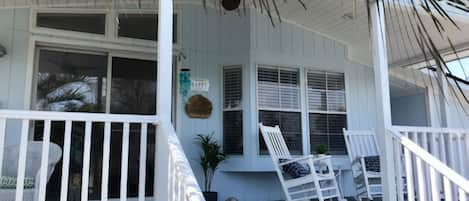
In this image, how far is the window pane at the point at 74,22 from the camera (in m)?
4.60

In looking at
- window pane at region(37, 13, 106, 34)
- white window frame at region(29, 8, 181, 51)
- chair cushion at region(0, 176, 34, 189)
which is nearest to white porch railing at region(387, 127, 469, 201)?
chair cushion at region(0, 176, 34, 189)

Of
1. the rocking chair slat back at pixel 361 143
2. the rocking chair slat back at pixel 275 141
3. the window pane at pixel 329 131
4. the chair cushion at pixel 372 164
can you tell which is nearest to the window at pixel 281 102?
the window pane at pixel 329 131

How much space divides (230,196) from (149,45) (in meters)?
2.15

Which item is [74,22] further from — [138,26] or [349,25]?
[349,25]

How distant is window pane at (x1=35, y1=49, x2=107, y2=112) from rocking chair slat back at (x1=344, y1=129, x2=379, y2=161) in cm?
310

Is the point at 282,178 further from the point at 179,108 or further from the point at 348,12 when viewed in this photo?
the point at 348,12

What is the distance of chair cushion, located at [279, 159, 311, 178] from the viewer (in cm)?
449

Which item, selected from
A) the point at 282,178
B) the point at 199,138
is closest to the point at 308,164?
the point at 282,178

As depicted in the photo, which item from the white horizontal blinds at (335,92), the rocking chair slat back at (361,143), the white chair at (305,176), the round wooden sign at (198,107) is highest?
the white horizontal blinds at (335,92)

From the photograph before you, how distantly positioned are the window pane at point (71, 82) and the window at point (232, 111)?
154 cm

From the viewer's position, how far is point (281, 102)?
18.1 feet

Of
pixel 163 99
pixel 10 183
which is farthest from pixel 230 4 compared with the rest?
pixel 10 183

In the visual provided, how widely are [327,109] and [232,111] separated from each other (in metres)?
1.41

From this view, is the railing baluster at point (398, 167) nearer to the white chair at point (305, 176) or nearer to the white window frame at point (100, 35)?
the white chair at point (305, 176)
